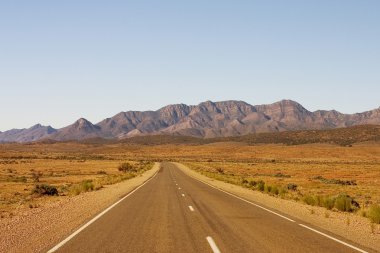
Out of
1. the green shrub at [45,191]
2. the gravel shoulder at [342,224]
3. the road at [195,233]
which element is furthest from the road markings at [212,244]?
the green shrub at [45,191]

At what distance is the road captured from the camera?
36.4ft

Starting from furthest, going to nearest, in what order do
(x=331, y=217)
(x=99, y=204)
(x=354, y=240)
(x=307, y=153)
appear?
(x=307, y=153)
(x=99, y=204)
(x=331, y=217)
(x=354, y=240)

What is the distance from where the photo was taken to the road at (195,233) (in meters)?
11.1

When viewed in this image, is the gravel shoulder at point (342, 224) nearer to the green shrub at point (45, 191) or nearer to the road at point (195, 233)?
the road at point (195, 233)

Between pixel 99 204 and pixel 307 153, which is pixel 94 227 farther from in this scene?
pixel 307 153

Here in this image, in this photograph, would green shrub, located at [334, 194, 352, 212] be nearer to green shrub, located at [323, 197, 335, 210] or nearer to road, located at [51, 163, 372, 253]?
green shrub, located at [323, 197, 335, 210]

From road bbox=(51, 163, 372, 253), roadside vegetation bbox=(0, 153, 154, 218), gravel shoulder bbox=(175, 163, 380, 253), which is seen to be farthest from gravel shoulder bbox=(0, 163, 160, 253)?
gravel shoulder bbox=(175, 163, 380, 253)

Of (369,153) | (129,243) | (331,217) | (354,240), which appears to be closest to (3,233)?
(129,243)

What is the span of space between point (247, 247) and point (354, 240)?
3518 millimetres

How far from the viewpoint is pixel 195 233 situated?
13234 millimetres

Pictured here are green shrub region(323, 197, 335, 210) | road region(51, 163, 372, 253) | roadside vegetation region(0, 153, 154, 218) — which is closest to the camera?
road region(51, 163, 372, 253)

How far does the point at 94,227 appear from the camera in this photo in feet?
47.1

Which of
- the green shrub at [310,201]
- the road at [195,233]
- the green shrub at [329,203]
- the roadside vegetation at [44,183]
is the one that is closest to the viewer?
the road at [195,233]

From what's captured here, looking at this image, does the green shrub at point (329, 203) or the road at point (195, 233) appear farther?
the green shrub at point (329, 203)
